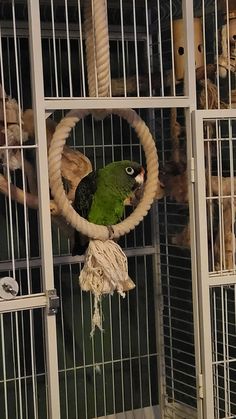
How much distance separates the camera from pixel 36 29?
136 centimetres

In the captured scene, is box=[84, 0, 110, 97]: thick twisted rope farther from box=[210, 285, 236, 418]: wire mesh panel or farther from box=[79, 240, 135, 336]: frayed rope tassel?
box=[210, 285, 236, 418]: wire mesh panel

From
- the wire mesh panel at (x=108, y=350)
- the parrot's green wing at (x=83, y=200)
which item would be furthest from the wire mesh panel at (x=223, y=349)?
the parrot's green wing at (x=83, y=200)

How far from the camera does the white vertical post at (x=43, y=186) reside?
4.46 ft

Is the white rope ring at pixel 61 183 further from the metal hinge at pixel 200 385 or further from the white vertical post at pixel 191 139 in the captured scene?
the metal hinge at pixel 200 385

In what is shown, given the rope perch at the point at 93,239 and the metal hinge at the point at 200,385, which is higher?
the rope perch at the point at 93,239

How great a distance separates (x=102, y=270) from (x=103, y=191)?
0.18 m

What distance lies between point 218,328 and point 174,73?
68cm

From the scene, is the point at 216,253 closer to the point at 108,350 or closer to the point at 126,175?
the point at 126,175

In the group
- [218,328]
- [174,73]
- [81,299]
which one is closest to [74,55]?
[174,73]

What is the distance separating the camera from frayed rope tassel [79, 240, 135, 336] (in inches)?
57.3

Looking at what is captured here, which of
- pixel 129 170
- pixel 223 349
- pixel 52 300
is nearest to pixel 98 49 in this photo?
pixel 129 170

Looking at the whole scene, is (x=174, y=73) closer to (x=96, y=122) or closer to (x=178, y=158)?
(x=178, y=158)

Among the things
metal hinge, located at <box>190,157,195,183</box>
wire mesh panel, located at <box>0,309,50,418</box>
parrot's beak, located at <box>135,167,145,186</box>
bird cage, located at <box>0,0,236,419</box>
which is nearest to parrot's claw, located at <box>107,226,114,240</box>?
bird cage, located at <box>0,0,236,419</box>

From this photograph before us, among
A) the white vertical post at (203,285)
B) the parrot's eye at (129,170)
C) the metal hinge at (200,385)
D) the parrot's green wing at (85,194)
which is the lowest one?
the metal hinge at (200,385)
